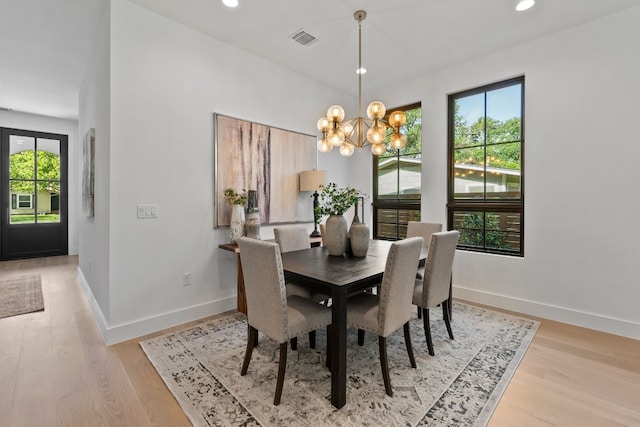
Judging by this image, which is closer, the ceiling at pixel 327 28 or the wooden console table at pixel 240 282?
the ceiling at pixel 327 28

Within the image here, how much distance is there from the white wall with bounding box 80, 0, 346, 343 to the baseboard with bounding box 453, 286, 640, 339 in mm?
2889

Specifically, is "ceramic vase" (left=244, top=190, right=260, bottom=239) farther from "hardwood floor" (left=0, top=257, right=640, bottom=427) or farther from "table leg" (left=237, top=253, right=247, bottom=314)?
"hardwood floor" (left=0, top=257, right=640, bottom=427)

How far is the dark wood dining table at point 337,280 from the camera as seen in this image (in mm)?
1705

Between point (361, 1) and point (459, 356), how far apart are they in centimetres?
306

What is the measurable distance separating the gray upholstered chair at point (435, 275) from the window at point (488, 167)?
4.71ft

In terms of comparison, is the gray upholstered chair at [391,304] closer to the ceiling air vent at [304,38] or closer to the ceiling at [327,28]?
the ceiling at [327,28]

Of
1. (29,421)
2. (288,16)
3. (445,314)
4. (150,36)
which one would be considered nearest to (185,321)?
(29,421)

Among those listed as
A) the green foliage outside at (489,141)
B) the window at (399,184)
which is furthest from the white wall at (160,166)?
the green foliage outside at (489,141)

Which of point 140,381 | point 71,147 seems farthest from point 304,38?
point 71,147

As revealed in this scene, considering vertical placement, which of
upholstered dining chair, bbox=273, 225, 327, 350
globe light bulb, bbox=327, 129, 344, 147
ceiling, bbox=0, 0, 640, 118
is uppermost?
ceiling, bbox=0, 0, 640, 118

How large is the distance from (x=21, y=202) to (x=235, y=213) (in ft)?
18.8

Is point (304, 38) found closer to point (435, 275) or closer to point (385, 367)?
point (435, 275)

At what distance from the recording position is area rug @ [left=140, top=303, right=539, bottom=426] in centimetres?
165

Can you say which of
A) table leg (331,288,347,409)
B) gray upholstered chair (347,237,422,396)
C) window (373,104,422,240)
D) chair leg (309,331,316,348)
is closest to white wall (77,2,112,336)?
chair leg (309,331,316,348)
